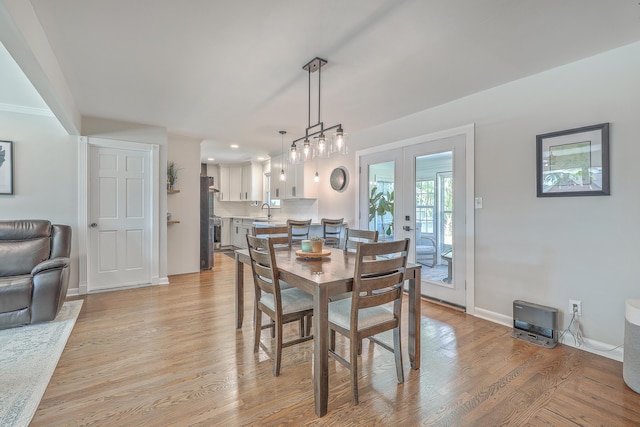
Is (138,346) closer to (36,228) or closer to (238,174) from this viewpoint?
(36,228)

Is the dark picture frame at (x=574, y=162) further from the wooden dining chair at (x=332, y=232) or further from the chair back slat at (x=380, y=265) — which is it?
the wooden dining chair at (x=332, y=232)

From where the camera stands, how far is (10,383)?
6.44 feet

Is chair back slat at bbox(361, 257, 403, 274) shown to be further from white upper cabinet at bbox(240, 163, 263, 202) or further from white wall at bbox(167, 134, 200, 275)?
white upper cabinet at bbox(240, 163, 263, 202)

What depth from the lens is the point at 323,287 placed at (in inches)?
68.4

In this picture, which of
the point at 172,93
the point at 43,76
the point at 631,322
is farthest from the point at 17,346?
the point at 631,322

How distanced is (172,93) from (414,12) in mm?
2559

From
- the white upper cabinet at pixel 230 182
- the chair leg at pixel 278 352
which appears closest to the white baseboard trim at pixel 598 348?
the chair leg at pixel 278 352

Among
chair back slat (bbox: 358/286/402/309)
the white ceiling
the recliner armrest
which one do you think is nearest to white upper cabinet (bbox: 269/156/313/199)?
the white ceiling

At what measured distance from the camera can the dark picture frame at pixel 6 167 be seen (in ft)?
11.6

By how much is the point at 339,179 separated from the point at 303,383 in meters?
3.67

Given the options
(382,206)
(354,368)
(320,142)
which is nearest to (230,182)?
(382,206)

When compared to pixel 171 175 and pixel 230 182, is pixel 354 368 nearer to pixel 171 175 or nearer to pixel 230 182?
pixel 171 175

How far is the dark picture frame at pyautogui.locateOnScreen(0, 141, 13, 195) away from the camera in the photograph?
353 cm

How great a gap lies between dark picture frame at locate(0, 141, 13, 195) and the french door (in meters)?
4.54
